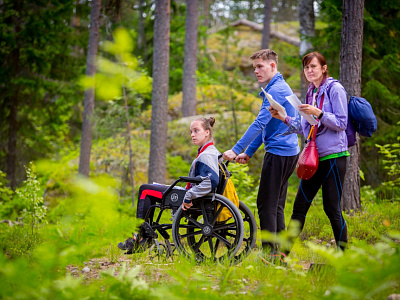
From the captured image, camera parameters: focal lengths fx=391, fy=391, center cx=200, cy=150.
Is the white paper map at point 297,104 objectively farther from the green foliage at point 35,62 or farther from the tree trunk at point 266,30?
the tree trunk at point 266,30

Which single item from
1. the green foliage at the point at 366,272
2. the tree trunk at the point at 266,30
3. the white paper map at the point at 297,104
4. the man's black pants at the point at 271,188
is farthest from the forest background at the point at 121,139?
the tree trunk at the point at 266,30

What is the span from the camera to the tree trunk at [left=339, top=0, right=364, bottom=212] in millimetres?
5801

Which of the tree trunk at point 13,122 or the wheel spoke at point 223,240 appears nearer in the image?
the wheel spoke at point 223,240

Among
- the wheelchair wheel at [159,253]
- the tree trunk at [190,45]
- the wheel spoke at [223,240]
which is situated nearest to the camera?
the wheel spoke at [223,240]

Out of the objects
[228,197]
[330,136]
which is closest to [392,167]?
[330,136]

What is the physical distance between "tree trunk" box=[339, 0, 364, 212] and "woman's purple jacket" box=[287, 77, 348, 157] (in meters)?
2.28

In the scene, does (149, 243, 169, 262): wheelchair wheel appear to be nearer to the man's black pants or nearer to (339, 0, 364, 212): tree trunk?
the man's black pants

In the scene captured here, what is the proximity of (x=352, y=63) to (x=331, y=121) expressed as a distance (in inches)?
107

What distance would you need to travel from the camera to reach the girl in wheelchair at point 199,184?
3.96 meters

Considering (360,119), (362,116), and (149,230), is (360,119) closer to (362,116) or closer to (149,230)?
(362,116)

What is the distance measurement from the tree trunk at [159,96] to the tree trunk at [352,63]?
3855mm

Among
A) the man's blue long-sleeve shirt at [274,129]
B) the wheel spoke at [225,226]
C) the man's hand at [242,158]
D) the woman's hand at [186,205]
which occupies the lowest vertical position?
the wheel spoke at [225,226]

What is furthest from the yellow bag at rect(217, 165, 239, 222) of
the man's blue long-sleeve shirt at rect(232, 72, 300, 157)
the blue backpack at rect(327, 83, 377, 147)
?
the blue backpack at rect(327, 83, 377, 147)

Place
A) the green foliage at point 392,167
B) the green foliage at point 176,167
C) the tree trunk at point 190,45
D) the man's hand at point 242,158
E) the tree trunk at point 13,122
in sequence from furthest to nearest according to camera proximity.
Result: the tree trunk at point 190,45 → the tree trunk at point 13,122 → the green foliage at point 176,167 → the green foliage at point 392,167 → the man's hand at point 242,158
